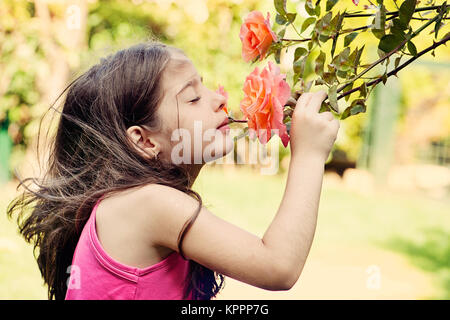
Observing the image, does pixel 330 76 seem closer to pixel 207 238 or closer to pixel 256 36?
pixel 256 36

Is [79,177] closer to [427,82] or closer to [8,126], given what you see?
[8,126]

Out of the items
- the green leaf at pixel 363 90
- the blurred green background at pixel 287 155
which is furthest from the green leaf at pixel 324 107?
the blurred green background at pixel 287 155

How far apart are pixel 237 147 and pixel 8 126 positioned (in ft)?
9.74

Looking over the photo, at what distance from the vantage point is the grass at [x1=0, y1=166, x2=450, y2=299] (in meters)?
3.78

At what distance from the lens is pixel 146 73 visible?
1.49 m

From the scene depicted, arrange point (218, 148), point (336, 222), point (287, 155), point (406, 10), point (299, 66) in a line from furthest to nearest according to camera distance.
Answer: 1. point (287, 155)
2. point (336, 222)
3. point (218, 148)
4. point (299, 66)
5. point (406, 10)

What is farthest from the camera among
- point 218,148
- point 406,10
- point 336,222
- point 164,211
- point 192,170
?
point 336,222

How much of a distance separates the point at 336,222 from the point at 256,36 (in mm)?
4755

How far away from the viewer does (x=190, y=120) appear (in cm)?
142

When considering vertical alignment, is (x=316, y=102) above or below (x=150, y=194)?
above

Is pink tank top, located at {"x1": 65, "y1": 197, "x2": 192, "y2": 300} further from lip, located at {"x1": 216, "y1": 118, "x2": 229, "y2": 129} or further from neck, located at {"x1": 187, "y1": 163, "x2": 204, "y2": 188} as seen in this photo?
lip, located at {"x1": 216, "y1": 118, "x2": 229, "y2": 129}

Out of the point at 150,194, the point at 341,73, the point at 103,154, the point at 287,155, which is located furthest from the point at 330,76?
the point at 287,155

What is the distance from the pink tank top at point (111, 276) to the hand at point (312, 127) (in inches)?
18.2
